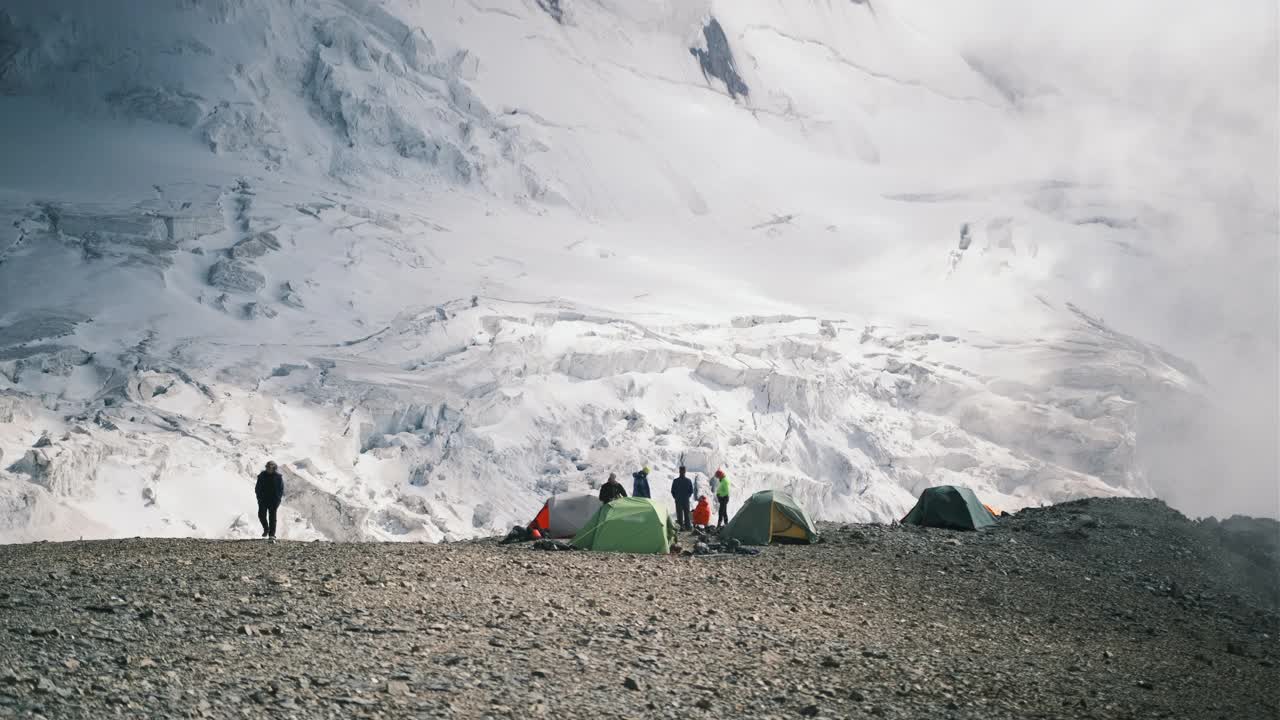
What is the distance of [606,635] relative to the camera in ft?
33.6

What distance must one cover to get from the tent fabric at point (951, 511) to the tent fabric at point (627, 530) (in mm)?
7022

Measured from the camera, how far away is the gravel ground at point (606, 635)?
25.4 feet

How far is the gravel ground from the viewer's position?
305 inches

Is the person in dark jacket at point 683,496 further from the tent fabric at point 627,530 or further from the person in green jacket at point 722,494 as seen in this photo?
the tent fabric at point 627,530

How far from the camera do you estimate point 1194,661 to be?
11.5 meters

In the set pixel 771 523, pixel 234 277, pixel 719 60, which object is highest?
pixel 719 60

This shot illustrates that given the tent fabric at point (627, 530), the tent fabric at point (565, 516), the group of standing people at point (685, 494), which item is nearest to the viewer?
the tent fabric at point (627, 530)

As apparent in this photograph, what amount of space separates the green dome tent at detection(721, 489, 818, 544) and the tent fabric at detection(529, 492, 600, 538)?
2948 millimetres

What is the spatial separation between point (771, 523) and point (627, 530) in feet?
11.2

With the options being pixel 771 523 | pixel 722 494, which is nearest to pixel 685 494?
pixel 722 494

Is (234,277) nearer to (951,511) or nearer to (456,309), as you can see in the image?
(456,309)

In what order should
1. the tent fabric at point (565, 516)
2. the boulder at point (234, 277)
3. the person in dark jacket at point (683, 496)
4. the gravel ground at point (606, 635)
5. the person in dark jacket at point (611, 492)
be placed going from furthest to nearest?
1. the boulder at point (234, 277)
2. the person in dark jacket at point (683, 496)
3. the tent fabric at point (565, 516)
4. the person in dark jacket at point (611, 492)
5. the gravel ground at point (606, 635)

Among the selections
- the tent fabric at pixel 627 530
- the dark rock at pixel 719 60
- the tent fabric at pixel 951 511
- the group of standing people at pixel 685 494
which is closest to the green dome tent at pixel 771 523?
the group of standing people at pixel 685 494

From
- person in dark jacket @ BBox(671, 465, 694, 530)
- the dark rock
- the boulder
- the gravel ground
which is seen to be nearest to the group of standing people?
person in dark jacket @ BBox(671, 465, 694, 530)
